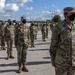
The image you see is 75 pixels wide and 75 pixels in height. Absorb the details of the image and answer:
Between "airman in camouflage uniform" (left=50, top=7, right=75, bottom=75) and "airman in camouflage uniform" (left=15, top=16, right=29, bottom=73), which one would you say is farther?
"airman in camouflage uniform" (left=15, top=16, right=29, bottom=73)

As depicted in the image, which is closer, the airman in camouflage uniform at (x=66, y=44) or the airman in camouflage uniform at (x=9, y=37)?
the airman in camouflage uniform at (x=66, y=44)

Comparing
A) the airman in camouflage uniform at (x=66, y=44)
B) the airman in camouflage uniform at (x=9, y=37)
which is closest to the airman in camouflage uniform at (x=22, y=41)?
the airman in camouflage uniform at (x=9, y=37)

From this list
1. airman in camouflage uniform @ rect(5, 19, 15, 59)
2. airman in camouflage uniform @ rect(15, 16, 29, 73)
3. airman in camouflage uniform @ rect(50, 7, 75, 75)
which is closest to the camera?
airman in camouflage uniform @ rect(50, 7, 75, 75)

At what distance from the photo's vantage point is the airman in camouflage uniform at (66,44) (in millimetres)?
4648

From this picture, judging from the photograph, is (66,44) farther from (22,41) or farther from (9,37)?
(9,37)

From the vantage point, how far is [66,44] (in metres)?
4.67

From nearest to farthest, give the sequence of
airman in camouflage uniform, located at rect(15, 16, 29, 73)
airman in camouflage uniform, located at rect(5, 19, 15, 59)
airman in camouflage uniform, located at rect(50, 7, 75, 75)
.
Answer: airman in camouflage uniform, located at rect(50, 7, 75, 75) < airman in camouflage uniform, located at rect(15, 16, 29, 73) < airman in camouflage uniform, located at rect(5, 19, 15, 59)

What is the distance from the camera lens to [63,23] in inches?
186

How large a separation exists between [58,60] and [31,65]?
6314 mm

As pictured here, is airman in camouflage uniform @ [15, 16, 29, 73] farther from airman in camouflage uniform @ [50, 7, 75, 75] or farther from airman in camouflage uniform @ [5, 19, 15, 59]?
airman in camouflage uniform @ [50, 7, 75, 75]

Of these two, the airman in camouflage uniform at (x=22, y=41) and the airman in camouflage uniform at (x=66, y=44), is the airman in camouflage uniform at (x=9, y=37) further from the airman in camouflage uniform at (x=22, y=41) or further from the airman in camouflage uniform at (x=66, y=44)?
the airman in camouflage uniform at (x=66, y=44)

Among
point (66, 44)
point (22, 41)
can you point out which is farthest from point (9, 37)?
point (66, 44)

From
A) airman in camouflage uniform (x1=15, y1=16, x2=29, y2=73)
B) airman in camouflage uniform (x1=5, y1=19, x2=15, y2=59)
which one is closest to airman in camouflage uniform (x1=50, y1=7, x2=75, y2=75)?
airman in camouflage uniform (x1=15, y1=16, x2=29, y2=73)

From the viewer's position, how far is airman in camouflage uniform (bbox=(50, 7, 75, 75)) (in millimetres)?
4648
